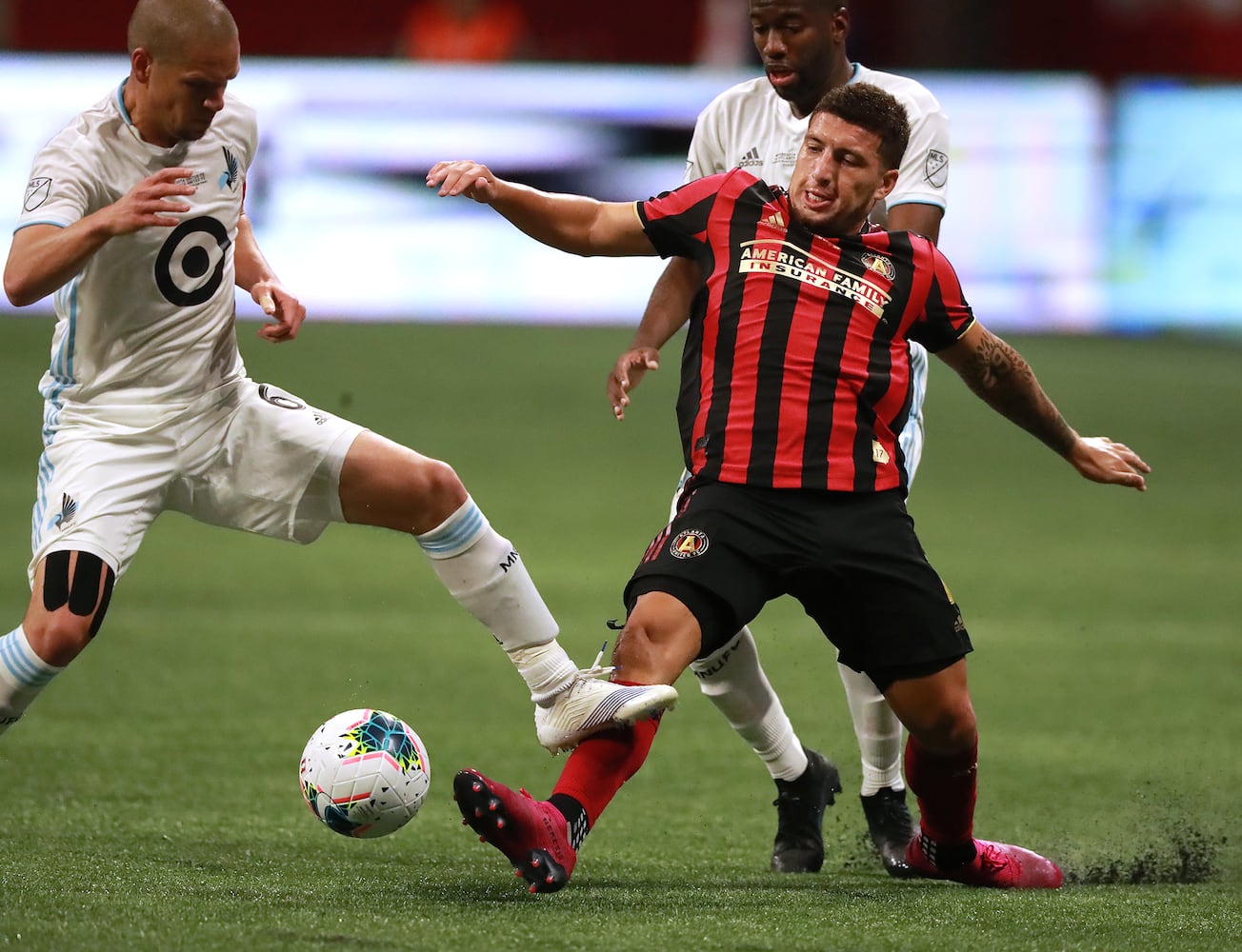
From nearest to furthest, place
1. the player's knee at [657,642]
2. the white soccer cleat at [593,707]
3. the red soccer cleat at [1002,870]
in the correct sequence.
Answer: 1. the white soccer cleat at [593,707]
2. the player's knee at [657,642]
3. the red soccer cleat at [1002,870]

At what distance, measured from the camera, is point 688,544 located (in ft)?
14.5

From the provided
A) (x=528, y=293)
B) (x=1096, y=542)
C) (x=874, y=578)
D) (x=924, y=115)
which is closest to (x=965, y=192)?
(x=528, y=293)

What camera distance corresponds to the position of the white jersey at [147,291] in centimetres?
474

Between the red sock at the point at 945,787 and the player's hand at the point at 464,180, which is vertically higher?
the player's hand at the point at 464,180

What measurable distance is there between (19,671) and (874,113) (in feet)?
8.27

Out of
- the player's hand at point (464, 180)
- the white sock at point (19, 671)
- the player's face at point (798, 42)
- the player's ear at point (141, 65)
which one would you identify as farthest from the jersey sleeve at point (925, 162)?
the white sock at point (19, 671)

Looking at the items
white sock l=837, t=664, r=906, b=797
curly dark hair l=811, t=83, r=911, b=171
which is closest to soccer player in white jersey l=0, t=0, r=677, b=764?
white sock l=837, t=664, r=906, b=797

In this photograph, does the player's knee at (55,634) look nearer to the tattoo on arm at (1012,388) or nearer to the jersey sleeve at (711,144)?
the jersey sleeve at (711,144)

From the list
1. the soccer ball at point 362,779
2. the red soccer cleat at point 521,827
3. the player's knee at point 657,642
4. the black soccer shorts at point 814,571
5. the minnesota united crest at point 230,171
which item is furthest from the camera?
the minnesota united crest at point 230,171

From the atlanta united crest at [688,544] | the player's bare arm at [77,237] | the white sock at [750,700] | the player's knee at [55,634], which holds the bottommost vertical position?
the white sock at [750,700]

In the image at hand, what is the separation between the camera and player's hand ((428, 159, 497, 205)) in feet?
14.5

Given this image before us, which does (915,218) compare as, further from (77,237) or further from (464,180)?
(77,237)

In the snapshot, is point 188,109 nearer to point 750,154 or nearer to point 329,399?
point 750,154

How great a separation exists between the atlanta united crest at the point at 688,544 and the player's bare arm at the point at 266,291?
1207 millimetres
